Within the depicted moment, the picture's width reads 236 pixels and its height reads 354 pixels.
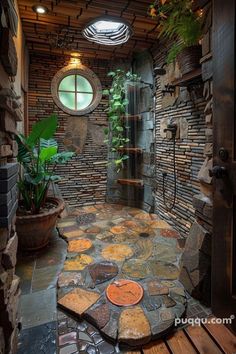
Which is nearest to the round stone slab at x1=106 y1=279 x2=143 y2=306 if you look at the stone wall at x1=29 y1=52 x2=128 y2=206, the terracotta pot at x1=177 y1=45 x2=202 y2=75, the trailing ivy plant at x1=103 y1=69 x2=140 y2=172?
the terracotta pot at x1=177 y1=45 x2=202 y2=75

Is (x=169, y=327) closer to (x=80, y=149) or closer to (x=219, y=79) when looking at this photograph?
(x=219, y=79)

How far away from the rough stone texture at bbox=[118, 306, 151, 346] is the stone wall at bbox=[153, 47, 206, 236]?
4.18ft

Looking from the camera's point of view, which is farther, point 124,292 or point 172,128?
point 172,128

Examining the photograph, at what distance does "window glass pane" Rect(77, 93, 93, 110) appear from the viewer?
12.5 ft

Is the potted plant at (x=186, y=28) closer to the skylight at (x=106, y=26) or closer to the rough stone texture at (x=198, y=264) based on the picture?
the skylight at (x=106, y=26)

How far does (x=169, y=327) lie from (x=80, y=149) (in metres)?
3.02

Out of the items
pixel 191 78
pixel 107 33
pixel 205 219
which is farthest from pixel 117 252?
pixel 107 33

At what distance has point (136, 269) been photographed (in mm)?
1863

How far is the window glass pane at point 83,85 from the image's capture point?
3.78 m

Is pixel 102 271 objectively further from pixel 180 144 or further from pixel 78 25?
pixel 78 25

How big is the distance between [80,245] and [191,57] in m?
2.05

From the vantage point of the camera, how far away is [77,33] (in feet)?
9.67

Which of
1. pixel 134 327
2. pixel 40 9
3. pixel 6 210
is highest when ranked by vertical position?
pixel 40 9

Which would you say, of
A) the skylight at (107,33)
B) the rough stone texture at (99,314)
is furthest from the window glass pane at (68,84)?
the rough stone texture at (99,314)
